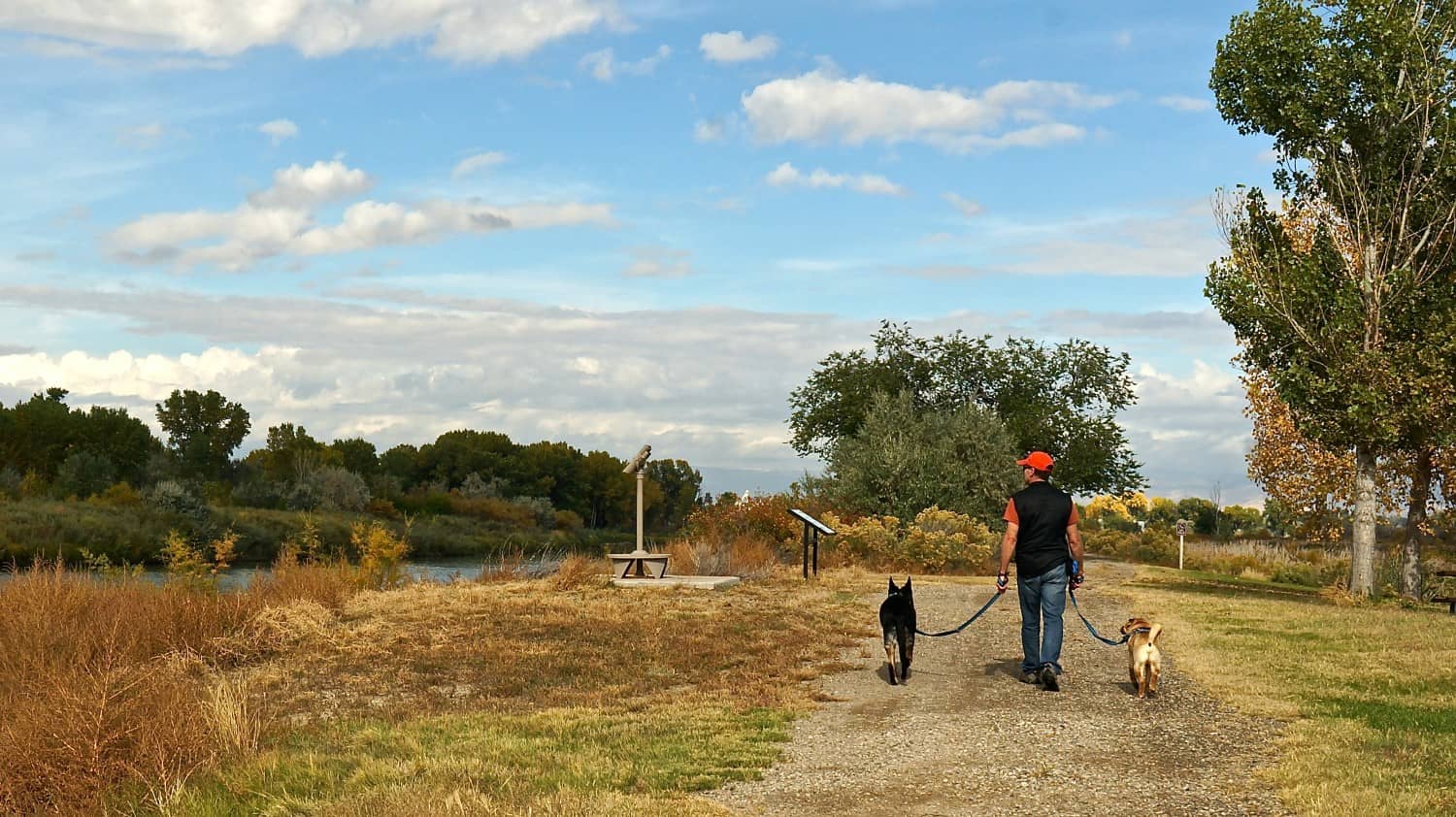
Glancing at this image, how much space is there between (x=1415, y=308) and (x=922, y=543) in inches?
438

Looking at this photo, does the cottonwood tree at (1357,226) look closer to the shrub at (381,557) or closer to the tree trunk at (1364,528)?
the tree trunk at (1364,528)

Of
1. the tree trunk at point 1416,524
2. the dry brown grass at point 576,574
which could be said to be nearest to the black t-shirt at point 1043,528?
the dry brown grass at point 576,574

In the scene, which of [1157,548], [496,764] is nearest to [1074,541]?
[496,764]

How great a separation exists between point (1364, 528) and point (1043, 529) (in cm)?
1266

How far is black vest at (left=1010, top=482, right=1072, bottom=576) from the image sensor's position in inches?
417

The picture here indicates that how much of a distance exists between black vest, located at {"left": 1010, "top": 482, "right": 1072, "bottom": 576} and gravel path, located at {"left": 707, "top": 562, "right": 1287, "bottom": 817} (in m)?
1.13

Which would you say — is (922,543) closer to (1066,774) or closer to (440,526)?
(1066,774)

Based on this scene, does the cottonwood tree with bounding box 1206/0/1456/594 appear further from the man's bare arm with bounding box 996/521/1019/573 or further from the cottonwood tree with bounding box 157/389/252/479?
the cottonwood tree with bounding box 157/389/252/479

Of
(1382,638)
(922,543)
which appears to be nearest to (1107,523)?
(922,543)

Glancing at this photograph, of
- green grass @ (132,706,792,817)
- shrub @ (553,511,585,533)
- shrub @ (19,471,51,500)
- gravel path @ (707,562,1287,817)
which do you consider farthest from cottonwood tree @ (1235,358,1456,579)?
shrub @ (553,511,585,533)

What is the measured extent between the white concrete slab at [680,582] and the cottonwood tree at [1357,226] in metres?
9.76

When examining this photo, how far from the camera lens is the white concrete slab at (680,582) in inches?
794

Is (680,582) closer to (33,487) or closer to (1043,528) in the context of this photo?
(1043,528)

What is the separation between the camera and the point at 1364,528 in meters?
→ 20.5
